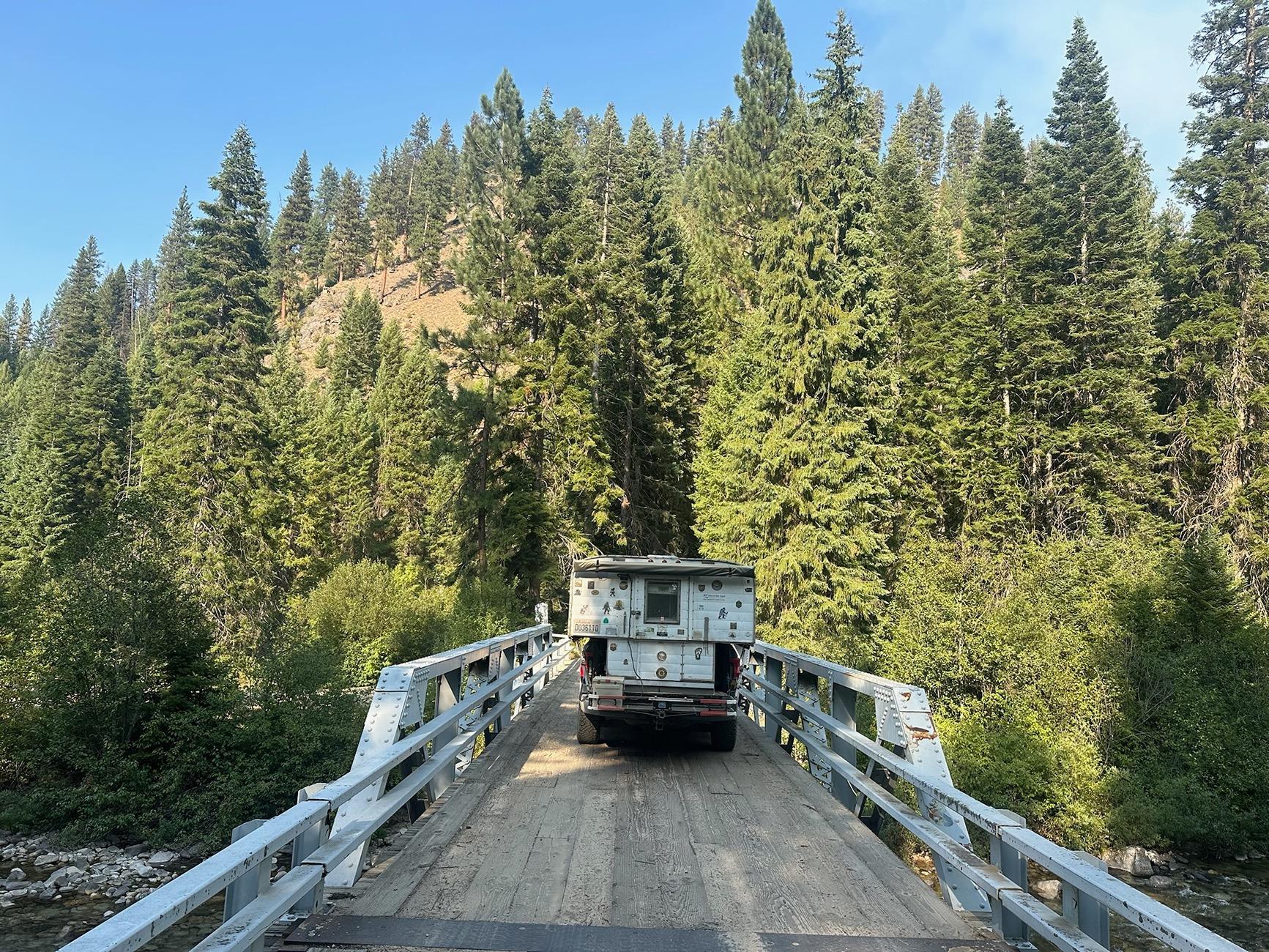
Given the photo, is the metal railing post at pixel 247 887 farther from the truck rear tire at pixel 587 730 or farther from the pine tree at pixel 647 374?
the pine tree at pixel 647 374

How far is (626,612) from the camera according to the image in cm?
1034

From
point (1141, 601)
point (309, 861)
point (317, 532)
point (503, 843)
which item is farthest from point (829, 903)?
point (317, 532)

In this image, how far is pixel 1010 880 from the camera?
428 centimetres

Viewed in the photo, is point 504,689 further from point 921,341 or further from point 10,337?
point 10,337

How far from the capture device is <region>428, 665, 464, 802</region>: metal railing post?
7092mm

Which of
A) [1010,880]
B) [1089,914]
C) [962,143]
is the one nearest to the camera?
[1089,914]

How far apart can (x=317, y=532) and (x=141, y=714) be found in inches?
1200

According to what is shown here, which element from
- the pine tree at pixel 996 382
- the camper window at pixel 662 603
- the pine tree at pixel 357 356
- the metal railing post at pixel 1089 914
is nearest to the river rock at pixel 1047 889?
the camper window at pixel 662 603

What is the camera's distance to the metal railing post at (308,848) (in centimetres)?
407

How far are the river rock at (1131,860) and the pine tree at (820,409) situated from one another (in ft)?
27.6

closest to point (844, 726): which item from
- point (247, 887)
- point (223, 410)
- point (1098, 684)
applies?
point (247, 887)

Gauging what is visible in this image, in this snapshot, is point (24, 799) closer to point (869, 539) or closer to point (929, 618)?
point (929, 618)

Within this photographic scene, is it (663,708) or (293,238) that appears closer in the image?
(663,708)

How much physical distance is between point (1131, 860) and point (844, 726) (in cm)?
1264
